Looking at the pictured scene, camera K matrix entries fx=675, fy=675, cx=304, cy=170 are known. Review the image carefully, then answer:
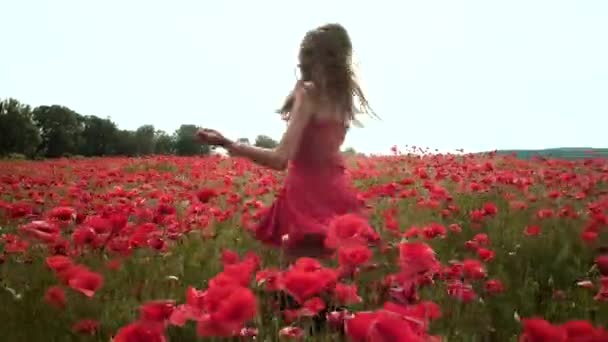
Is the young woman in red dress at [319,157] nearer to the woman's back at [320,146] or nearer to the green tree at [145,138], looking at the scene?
the woman's back at [320,146]

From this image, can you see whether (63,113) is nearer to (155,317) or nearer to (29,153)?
(29,153)

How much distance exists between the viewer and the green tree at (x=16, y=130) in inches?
1451

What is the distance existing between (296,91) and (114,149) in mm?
39870

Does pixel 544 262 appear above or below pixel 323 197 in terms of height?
below

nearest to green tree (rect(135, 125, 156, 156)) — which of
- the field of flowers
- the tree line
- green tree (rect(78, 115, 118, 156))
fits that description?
the tree line

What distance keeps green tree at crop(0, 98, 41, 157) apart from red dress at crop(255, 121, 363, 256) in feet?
118

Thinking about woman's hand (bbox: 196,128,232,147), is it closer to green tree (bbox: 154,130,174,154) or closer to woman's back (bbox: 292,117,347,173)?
woman's back (bbox: 292,117,347,173)

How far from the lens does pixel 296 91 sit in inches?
134

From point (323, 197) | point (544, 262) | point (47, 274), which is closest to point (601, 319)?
point (544, 262)

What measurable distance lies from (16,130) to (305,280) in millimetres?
38552

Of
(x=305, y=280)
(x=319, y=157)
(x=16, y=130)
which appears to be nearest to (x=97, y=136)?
(x=16, y=130)

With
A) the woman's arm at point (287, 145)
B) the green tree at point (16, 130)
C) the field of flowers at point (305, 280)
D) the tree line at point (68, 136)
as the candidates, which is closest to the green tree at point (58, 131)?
the tree line at point (68, 136)

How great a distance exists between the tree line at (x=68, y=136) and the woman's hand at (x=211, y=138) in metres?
29.1

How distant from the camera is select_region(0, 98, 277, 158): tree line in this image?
36.6m
